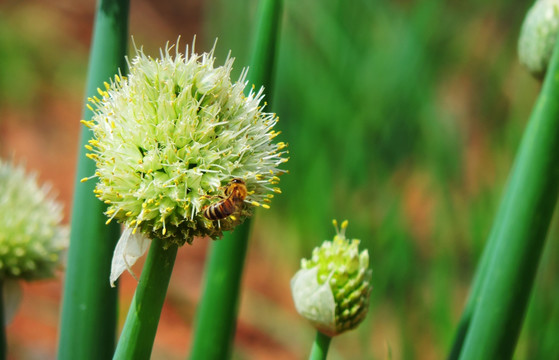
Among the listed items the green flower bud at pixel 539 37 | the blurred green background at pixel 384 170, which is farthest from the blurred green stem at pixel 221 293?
the blurred green background at pixel 384 170

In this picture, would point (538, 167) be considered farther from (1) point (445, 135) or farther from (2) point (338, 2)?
(2) point (338, 2)

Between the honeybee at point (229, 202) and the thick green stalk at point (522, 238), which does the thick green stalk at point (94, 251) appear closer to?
the honeybee at point (229, 202)

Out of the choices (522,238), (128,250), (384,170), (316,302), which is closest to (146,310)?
(128,250)

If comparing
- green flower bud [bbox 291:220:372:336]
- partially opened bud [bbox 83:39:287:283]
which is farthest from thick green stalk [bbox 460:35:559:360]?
partially opened bud [bbox 83:39:287:283]

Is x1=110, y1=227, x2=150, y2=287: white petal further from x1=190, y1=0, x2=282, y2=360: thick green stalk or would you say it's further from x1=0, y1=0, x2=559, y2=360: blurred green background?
x1=0, y1=0, x2=559, y2=360: blurred green background

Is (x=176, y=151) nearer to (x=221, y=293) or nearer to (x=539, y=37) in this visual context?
(x=221, y=293)
